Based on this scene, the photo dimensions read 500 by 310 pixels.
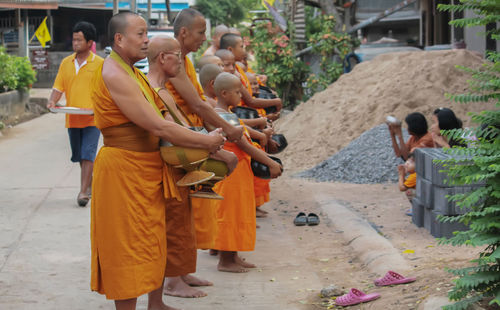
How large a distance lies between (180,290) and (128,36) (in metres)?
1.94

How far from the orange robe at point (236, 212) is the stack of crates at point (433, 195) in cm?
167

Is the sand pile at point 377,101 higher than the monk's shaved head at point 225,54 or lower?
lower

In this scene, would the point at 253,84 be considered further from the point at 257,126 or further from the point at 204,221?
the point at 204,221

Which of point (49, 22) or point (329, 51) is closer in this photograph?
point (329, 51)

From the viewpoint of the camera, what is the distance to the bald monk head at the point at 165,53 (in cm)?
460

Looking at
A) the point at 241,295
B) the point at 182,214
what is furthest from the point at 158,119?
the point at 241,295

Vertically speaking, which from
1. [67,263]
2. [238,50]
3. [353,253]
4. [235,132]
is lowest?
[353,253]

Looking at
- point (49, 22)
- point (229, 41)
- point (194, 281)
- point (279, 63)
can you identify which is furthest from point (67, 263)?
point (49, 22)

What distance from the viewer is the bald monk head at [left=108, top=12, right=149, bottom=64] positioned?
4.14m

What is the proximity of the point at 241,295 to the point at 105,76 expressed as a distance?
2.02 metres

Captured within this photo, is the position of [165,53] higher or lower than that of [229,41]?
lower

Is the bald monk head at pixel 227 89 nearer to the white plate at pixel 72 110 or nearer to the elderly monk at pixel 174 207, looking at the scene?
the elderly monk at pixel 174 207

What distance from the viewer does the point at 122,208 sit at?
4.08 m

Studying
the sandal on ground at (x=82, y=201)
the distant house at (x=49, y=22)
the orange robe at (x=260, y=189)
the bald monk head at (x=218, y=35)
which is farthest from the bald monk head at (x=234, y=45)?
the distant house at (x=49, y=22)
